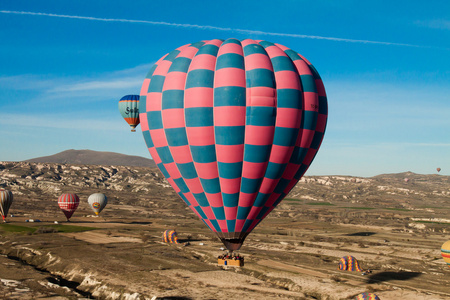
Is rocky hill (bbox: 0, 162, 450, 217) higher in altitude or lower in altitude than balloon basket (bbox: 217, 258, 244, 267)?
higher

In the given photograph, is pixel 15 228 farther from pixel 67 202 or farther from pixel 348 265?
pixel 348 265

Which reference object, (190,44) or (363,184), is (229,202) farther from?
(363,184)

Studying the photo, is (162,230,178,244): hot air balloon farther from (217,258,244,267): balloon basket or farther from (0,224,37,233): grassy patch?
(217,258,244,267): balloon basket

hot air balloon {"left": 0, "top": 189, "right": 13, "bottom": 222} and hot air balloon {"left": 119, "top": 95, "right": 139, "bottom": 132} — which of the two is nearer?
hot air balloon {"left": 119, "top": 95, "right": 139, "bottom": 132}

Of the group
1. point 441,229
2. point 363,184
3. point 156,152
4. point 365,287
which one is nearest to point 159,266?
point 156,152

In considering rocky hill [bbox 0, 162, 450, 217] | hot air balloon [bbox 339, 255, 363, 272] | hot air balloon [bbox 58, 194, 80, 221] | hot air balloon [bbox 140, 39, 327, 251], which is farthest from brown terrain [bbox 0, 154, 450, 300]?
rocky hill [bbox 0, 162, 450, 217]

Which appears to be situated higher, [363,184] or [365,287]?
[363,184]
